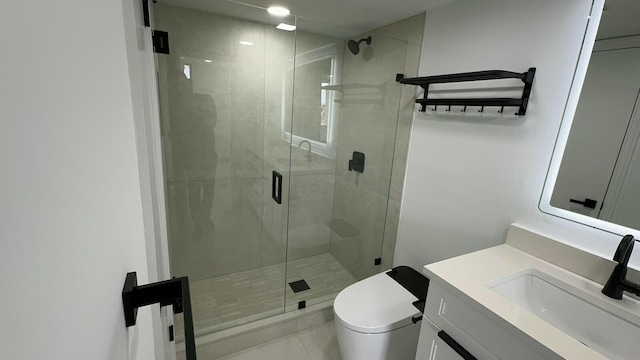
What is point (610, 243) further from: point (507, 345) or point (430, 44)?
point (430, 44)

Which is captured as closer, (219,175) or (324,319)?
(324,319)

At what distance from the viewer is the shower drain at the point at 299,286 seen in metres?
2.35

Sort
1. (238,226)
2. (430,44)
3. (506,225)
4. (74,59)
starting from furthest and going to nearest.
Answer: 1. (238,226)
2. (430,44)
3. (506,225)
4. (74,59)

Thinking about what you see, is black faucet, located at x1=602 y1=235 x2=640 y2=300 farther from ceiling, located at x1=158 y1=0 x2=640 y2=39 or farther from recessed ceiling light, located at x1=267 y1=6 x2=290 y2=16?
recessed ceiling light, located at x1=267 y1=6 x2=290 y2=16

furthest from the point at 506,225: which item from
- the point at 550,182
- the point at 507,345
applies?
the point at 507,345

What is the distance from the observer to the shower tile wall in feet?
6.67

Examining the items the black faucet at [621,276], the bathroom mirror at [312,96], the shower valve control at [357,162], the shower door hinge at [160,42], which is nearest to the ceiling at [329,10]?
the bathroom mirror at [312,96]

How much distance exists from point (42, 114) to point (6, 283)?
0.13 meters

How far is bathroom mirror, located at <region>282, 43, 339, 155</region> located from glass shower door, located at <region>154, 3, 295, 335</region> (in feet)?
0.25

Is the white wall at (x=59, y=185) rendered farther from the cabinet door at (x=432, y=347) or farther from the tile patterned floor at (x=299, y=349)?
the tile patterned floor at (x=299, y=349)

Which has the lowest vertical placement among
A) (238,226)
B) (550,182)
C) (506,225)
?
(238,226)

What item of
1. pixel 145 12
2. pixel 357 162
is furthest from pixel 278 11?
pixel 357 162

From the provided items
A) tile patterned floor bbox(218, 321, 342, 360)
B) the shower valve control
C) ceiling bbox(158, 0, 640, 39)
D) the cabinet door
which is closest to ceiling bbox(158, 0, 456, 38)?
ceiling bbox(158, 0, 640, 39)

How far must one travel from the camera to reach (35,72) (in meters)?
0.20
